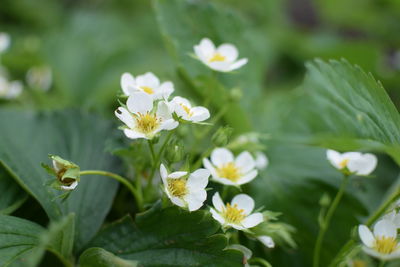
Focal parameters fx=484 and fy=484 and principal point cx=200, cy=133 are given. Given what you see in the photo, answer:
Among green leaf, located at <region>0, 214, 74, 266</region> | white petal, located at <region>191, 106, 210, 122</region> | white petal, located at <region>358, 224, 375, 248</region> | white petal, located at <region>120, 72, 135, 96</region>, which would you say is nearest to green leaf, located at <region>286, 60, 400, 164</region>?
white petal, located at <region>358, 224, 375, 248</region>

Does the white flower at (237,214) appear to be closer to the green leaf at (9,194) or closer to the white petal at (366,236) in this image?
the white petal at (366,236)

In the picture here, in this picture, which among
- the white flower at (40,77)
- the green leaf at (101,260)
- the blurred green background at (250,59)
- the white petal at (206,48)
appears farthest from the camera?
the white flower at (40,77)

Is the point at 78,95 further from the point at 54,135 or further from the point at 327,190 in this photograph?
the point at 327,190

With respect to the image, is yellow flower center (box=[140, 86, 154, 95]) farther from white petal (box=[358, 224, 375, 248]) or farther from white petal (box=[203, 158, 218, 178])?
white petal (box=[358, 224, 375, 248])

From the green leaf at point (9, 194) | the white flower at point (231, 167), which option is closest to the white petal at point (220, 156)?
the white flower at point (231, 167)

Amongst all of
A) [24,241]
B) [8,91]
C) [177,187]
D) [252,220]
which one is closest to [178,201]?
[177,187]

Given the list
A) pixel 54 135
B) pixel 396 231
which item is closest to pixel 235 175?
pixel 396 231

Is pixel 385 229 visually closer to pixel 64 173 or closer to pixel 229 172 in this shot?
pixel 229 172

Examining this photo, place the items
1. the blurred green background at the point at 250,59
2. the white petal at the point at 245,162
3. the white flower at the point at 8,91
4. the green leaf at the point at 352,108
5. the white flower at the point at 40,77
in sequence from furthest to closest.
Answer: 1. the white flower at the point at 40,77
2. the white flower at the point at 8,91
3. the blurred green background at the point at 250,59
4. the white petal at the point at 245,162
5. the green leaf at the point at 352,108
